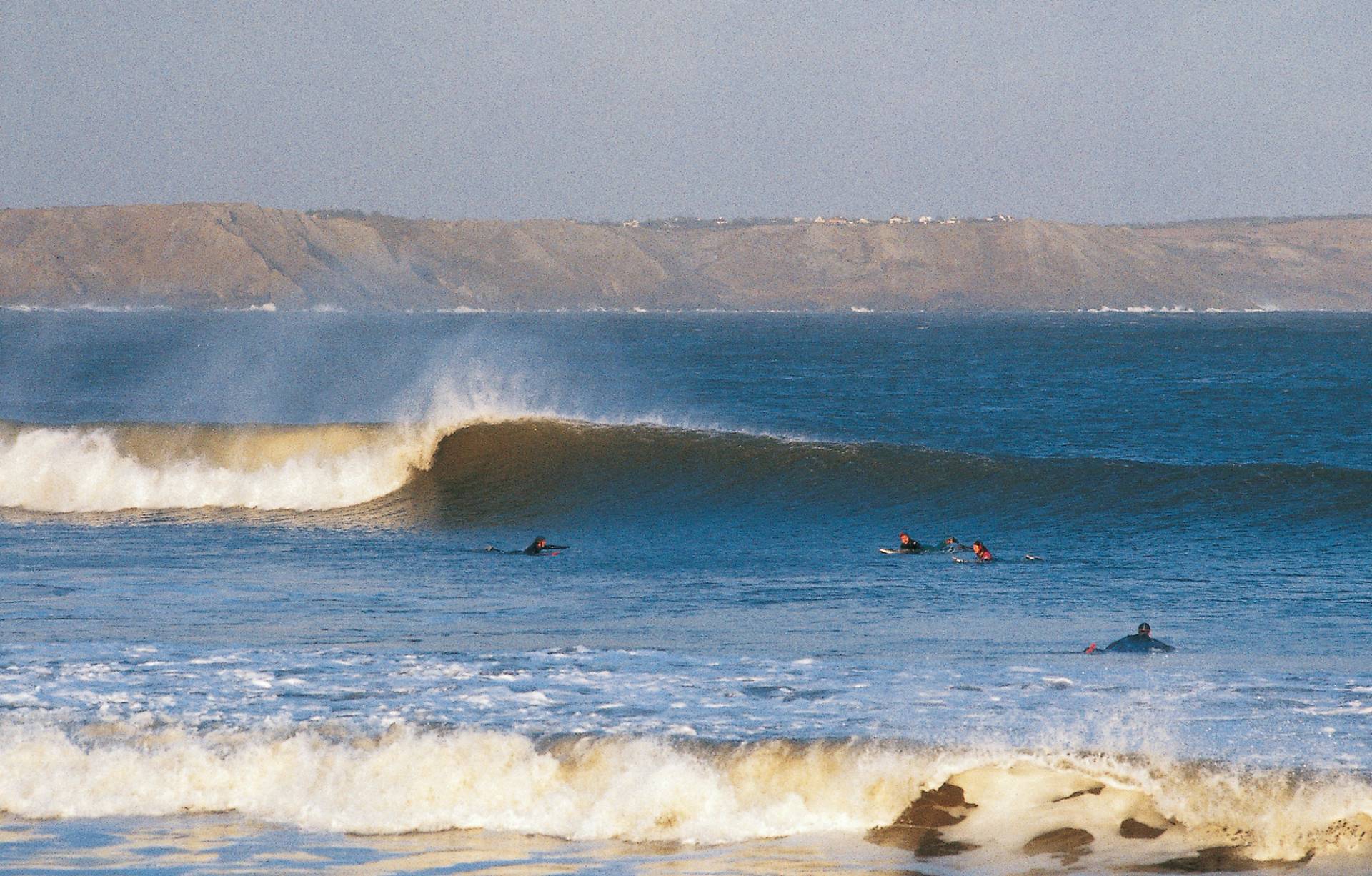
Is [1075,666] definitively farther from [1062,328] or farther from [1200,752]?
[1062,328]

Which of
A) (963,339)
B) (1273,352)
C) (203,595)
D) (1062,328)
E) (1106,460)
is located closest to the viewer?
(203,595)

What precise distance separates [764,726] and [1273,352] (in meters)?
74.4

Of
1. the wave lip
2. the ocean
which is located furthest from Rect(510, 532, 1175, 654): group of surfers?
the wave lip

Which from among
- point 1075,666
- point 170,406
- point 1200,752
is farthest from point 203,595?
point 170,406

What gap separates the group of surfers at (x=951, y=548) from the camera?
17266mm

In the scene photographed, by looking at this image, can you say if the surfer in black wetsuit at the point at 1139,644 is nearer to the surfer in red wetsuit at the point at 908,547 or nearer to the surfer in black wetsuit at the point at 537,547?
the surfer in red wetsuit at the point at 908,547

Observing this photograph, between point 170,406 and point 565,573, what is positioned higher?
point 170,406

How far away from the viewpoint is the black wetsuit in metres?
11.5

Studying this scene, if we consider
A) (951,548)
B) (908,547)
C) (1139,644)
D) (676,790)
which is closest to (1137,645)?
(1139,644)

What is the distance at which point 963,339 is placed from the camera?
104 meters

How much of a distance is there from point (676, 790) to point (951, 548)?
33.1 feet

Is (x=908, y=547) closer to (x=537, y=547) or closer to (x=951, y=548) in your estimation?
(x=951, y=548)

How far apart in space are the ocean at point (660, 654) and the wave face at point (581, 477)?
0.09 metres

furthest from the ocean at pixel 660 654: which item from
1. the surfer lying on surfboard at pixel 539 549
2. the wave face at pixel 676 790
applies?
the surfer lying on surfboard at pixel 539 549
